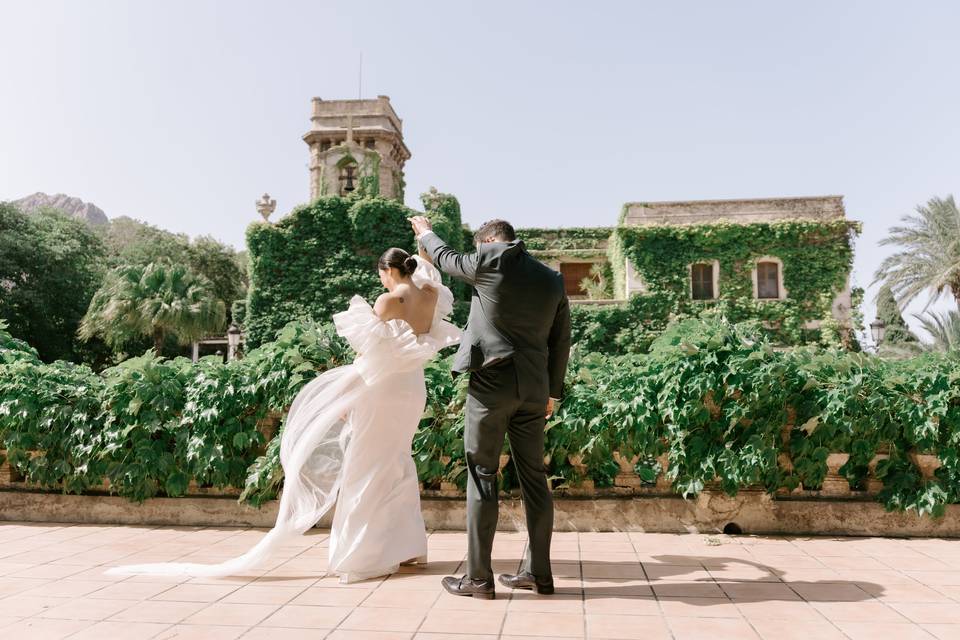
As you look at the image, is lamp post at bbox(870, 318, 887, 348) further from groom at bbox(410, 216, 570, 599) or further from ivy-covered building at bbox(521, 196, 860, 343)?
groom at bbox(410, 216, 570, 599)

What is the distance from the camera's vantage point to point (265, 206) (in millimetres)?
30578

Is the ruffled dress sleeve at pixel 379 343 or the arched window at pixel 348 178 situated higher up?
the arched window at pixel 348 178

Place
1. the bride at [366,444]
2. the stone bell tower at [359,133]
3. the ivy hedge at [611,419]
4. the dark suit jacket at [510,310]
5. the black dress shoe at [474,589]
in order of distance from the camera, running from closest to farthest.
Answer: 1. the black dress shoe at [474,589]
2. the dark suit jacket at [510,310]
3. the bride at [366,444]
4. the ivy hedge at [611,419]
5. the stone bell tower at [359,133]

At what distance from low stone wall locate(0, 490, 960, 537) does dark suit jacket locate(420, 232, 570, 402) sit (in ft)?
6.55

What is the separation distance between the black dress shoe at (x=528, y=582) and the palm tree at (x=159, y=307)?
27.6 m

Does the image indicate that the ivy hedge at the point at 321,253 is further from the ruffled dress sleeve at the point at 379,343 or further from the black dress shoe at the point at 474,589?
the black dress shoe at the point at 474,589

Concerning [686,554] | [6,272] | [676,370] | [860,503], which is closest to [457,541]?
[686,554]

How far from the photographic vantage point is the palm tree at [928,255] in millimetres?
27375

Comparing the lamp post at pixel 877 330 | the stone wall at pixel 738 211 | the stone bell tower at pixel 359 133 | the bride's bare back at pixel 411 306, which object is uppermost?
the stone bell tower at pixel 359 133

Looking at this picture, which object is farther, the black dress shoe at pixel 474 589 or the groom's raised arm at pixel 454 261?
the groom's raised arm at pixel 454 261

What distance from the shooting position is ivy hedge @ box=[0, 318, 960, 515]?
17.1ft

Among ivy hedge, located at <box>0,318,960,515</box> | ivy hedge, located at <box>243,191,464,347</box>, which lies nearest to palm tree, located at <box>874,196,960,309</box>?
ivy hedge, located at <box>243,191,464,347</box>

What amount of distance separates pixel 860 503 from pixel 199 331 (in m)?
28.0

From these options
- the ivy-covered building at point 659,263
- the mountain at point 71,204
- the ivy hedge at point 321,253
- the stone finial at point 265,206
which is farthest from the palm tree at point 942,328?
the mountain at point 71,204
